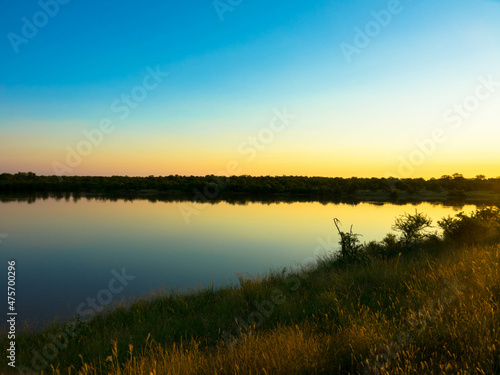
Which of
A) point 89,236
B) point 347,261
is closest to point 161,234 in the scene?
point 89,236

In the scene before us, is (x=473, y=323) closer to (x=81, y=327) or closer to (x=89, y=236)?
(x=81, y=327)

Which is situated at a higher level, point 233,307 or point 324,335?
point 324,335

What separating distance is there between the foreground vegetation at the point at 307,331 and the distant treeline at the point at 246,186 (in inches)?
2274

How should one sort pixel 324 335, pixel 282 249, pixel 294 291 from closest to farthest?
1. pixel 324 335
2. pixel 294 291
3. pixel 282 249

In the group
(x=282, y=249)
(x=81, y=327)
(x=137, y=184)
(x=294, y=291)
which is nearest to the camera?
(x=81, y=327)

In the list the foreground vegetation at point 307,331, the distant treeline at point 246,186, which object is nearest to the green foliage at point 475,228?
the foreground vegetation at point 307,331

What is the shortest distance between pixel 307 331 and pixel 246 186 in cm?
7028

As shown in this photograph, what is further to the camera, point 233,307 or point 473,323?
point 233,307

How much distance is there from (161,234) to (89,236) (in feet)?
15.3

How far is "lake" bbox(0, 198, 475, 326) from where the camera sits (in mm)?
11141

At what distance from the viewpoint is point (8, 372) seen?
15.3ft

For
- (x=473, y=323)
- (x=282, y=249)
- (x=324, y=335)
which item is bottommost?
(x=282, y=249)

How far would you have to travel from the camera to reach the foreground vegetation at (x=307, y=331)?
11.0ft

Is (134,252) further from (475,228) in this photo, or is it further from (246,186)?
(246,186)
